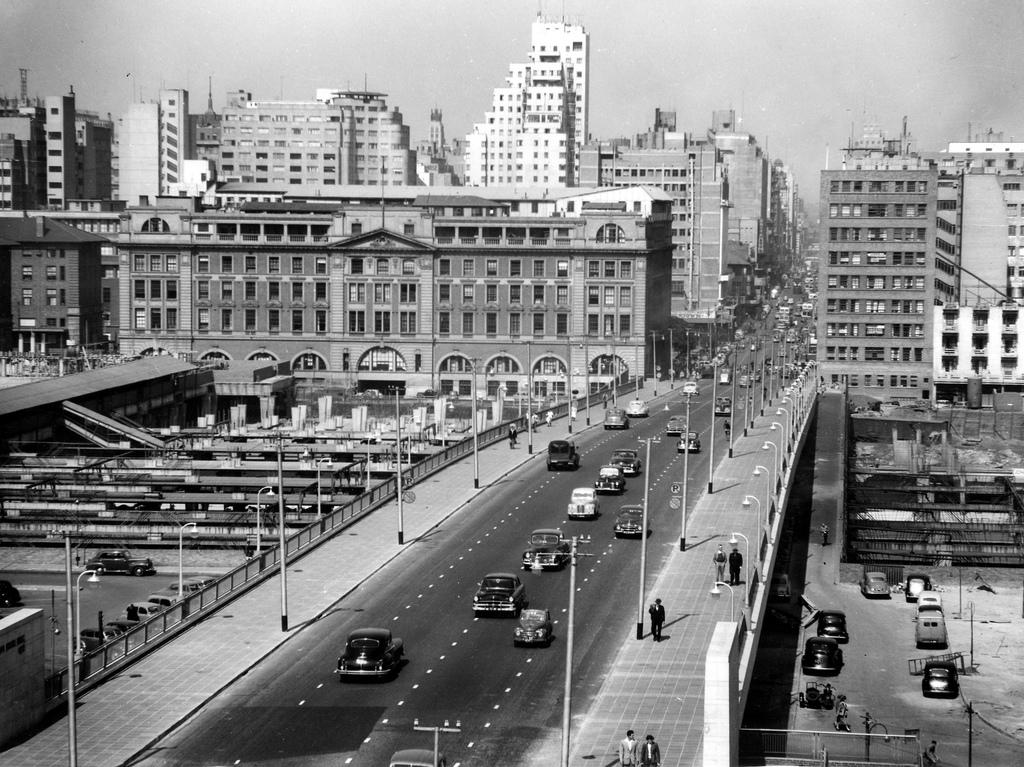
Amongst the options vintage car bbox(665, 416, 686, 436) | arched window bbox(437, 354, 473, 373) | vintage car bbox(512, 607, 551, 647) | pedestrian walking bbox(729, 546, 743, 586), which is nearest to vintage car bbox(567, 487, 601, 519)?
pedestrian walking bbox(729, 546, 743, 586)

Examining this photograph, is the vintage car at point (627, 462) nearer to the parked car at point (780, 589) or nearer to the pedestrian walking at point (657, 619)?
the parked car at point (780, 589)

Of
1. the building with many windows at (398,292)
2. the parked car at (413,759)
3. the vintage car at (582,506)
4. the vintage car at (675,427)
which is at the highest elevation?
the building with many windows at (398,292)

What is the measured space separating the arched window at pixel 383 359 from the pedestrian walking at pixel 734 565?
4333 inches

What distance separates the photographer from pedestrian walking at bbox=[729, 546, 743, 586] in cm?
7512

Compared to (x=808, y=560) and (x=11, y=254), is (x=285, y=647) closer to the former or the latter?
(x=808, y=560)

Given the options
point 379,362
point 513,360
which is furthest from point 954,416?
point 379,362

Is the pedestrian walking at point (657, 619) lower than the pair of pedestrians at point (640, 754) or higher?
higher

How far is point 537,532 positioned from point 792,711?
16438mm

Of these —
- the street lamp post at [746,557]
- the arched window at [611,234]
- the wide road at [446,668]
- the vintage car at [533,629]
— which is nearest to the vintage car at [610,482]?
the wide road at [446,668]

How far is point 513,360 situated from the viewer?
7175 inches

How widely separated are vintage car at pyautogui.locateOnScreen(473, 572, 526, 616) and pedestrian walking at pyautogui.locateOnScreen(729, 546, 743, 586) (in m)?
9.80

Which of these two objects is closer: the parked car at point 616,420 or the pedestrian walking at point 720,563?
the pedestrian walking at point 720,563

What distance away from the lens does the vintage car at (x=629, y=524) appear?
289 feet

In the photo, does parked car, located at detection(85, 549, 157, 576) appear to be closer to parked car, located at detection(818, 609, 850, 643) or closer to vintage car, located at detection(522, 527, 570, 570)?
vintage car, located at detection(522, 527, 570, 570)
